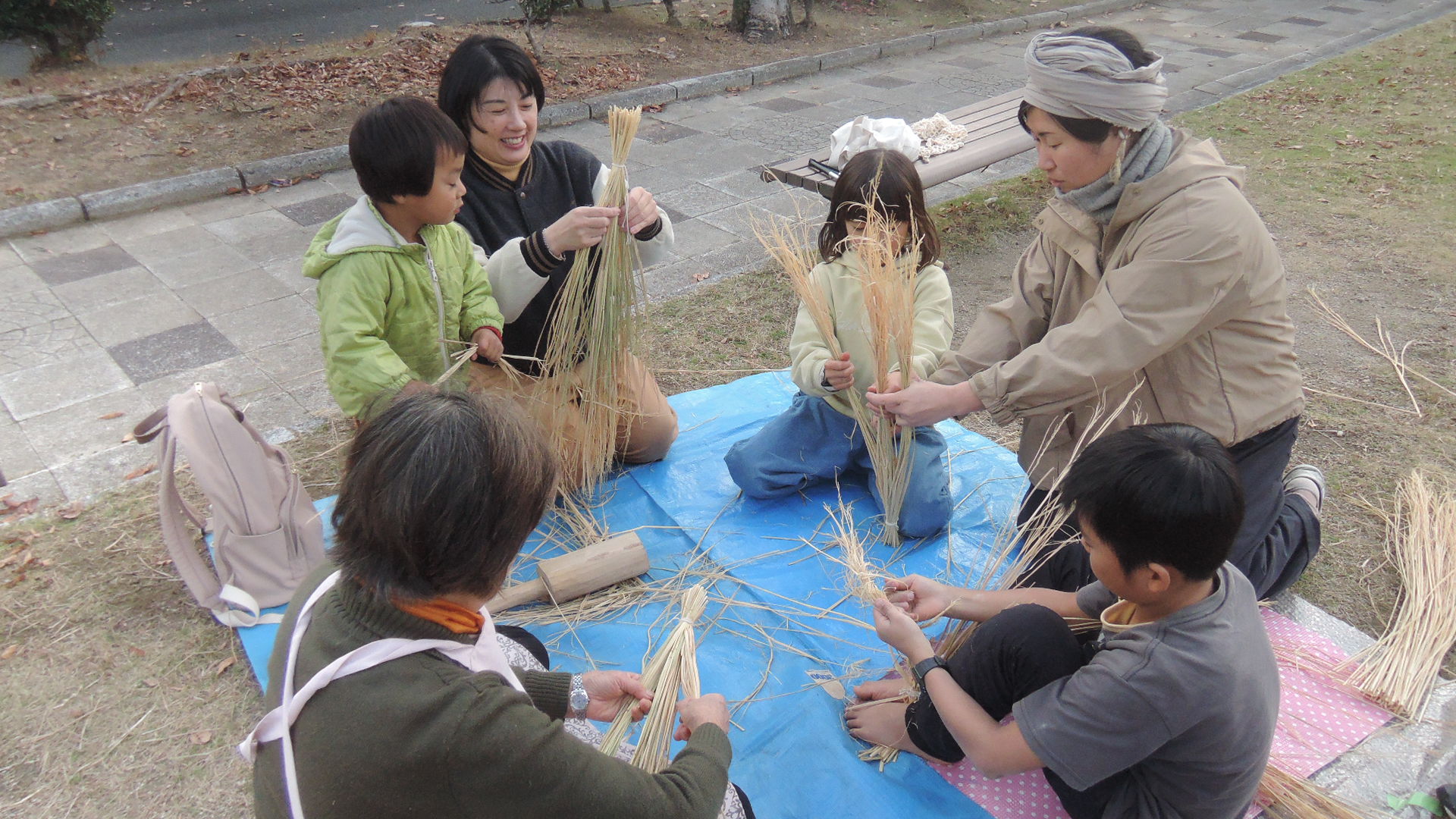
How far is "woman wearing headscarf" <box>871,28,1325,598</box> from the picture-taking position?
2037 mm

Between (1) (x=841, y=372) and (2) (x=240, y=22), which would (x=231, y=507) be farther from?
(2) (x=240, y=22)

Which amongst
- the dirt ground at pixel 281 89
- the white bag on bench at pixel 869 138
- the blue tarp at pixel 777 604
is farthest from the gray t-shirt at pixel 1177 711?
the dirt ground at pixel 281 89

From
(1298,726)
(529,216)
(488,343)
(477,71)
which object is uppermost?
(477,71)

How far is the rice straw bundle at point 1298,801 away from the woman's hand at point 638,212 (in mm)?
1992

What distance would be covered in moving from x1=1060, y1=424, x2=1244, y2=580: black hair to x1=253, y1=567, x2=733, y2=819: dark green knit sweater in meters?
0.87

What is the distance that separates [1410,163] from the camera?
6039mm

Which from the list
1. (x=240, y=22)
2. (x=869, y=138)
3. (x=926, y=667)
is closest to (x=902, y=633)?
(x=926, y=667)

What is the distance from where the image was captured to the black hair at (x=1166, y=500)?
4.78ft

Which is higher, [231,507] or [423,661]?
[423,661]

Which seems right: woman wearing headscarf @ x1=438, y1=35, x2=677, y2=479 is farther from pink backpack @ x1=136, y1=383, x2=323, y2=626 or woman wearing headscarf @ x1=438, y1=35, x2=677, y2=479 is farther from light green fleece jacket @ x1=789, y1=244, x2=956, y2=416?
pink backpack @ x1=136, y1=383, x2=323, y2=626

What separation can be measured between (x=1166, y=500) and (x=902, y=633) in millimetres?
635

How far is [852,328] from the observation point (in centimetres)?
271

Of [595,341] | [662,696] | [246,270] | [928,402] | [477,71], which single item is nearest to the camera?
[662,696]

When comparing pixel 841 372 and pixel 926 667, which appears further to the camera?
pixel 841 372
